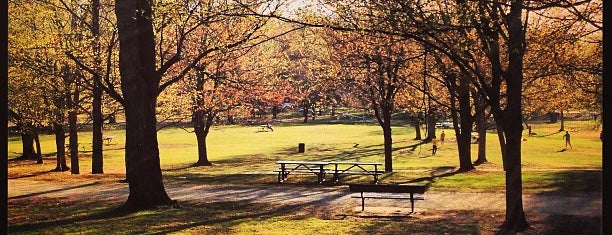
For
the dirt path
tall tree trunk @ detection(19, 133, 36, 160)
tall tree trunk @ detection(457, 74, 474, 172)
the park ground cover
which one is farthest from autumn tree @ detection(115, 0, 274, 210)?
tall tree trunk @ detection(19, 133, 36, 160)

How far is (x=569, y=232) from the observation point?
10.0 meters

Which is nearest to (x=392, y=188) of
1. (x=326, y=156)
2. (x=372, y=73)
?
(x=372, y=73)

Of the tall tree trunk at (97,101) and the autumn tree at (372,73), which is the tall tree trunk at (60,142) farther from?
the autumn tree at (372,73)

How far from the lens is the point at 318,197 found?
1502cm

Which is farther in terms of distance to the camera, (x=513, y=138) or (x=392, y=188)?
(x=392, y=188)

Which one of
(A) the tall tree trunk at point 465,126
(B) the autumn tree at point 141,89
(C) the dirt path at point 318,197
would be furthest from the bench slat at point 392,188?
(A) the tall tree trunk at point 465,126

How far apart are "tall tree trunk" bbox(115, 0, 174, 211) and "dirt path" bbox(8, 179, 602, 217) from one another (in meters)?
1.96

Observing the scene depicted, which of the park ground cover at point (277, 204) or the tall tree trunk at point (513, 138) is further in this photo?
the park ground cover at point (277, 204)

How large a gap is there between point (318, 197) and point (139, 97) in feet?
17.1

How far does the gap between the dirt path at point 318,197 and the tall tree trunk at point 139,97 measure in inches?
77.2

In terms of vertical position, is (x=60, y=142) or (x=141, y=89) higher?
(x=141, y=89)

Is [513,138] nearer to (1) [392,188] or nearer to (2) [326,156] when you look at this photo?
(1) [392,188]

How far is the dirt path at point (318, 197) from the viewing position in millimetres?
12867
